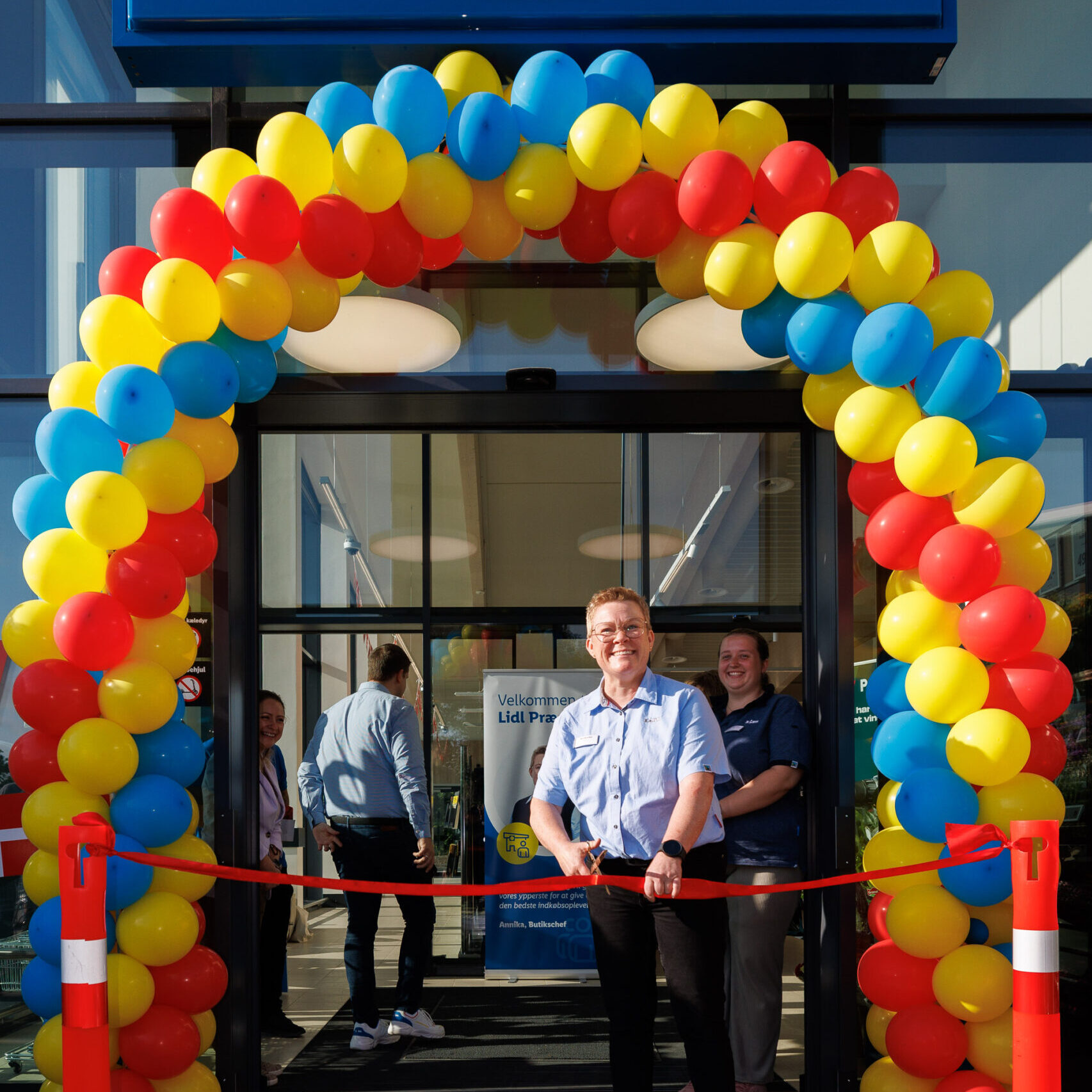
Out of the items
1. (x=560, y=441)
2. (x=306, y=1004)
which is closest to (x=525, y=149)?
(x=560, y=441)

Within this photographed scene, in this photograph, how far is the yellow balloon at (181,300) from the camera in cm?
300

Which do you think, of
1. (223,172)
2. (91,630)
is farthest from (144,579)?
(223,172)

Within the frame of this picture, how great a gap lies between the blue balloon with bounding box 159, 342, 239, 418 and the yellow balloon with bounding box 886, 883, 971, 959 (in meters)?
2.45

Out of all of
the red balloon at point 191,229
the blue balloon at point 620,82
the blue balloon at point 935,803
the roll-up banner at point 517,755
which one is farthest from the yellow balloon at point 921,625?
the roll-up banner at point 517,755

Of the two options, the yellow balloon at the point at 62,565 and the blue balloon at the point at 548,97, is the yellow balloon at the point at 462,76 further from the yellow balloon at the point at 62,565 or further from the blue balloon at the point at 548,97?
the yellow balloon at the point at 62,565

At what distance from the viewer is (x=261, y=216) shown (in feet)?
9.90

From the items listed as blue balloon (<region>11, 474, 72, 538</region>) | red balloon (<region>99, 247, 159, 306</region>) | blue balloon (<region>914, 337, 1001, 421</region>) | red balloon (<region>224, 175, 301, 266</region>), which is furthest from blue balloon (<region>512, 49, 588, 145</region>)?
blue balloon (<region>11, 474, 72, 538</region>)

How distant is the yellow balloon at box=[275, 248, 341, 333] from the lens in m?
3.22

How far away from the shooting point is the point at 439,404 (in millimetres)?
3961

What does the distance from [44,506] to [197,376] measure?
0.59m

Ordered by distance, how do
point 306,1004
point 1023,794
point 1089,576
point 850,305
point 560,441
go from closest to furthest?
point 1023,794
point 850,305
point 1089,576
point 306,1004
point 560,441

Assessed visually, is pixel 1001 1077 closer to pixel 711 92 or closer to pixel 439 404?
pixel 439 404

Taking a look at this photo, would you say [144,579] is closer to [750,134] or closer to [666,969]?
[666,969]

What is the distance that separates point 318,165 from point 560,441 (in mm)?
4104
